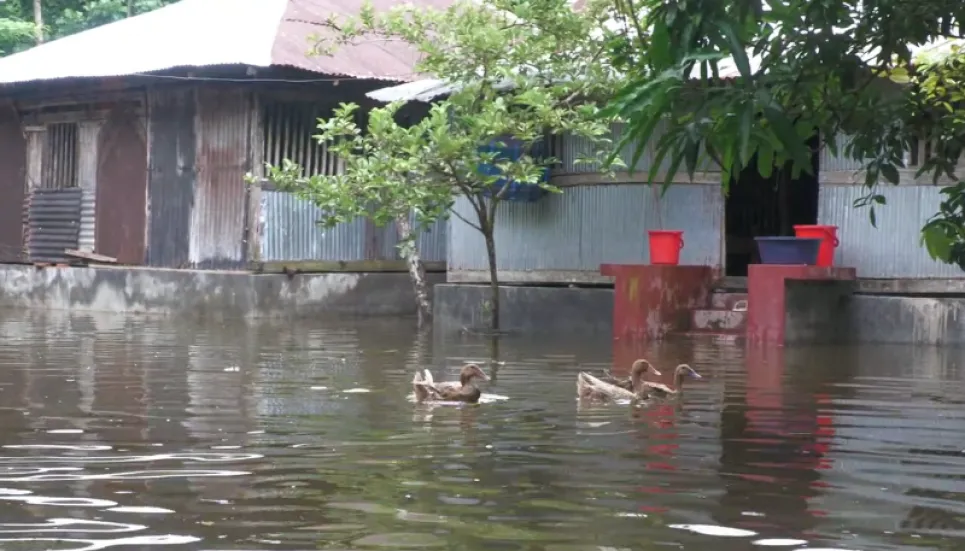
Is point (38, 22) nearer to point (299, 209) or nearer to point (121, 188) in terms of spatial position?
point (121, 188)

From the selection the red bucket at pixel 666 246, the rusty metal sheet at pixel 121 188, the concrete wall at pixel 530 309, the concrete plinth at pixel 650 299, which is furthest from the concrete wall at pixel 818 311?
the rusty metal sheet at pixel 121 188

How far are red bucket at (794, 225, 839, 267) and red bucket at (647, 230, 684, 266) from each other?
1.46 metres

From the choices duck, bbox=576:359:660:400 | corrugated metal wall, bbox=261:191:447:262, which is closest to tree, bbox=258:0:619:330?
corrugated metal wall, bbox=261:191:447:262

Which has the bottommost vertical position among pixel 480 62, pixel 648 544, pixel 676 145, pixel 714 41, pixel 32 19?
pixel 648 544

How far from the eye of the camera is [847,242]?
52.2 ft

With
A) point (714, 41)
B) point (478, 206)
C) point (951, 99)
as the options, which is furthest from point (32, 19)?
point (714, 41)

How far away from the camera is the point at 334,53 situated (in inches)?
800

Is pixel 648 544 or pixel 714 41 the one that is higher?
pixel 714 41

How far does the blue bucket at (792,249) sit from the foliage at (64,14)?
23540 mm

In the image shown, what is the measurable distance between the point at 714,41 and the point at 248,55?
50.8 feet

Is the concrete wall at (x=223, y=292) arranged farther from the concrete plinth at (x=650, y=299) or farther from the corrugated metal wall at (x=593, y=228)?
the concrete plinth at (x=650, y=299)

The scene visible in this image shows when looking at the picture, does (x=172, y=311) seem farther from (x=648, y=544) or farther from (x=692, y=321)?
(x=648, y=544)

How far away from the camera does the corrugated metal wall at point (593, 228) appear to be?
16875 mm

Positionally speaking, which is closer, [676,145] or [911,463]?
[676,145]
